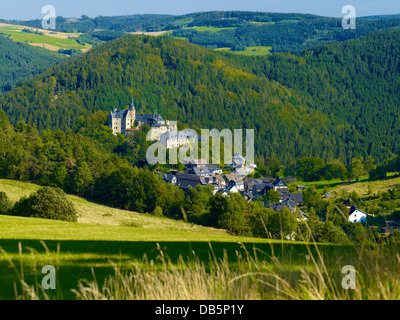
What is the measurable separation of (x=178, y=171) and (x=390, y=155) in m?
101

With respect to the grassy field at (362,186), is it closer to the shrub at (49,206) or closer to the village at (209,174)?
the village at (209,174)

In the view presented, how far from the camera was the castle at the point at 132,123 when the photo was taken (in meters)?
140

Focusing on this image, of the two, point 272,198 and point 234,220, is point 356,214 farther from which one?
point 234,220

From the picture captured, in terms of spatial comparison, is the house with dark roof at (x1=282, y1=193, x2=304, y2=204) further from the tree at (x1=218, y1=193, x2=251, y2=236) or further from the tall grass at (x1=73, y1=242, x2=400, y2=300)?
the tall grass at (x1=73, y1=242, x2=400, y2=300)

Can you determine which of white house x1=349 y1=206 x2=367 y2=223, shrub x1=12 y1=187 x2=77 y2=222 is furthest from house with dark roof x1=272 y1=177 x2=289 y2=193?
shrub x1=12 y1=187 x2=77 y2=222

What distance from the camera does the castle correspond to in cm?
14050

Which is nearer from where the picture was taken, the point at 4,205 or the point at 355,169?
the point at 4,205

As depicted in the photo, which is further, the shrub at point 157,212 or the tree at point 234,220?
the shrub at point 157,212

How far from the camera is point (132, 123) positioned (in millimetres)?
147625

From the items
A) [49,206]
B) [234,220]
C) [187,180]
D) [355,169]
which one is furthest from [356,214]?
[49,206]

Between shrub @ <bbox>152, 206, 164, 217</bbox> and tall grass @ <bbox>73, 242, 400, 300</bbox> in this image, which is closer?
tall grass @ <bbox>73, 242, 400, 300</bbox>

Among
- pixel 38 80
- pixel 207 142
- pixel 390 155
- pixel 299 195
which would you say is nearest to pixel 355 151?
pixel 390 155

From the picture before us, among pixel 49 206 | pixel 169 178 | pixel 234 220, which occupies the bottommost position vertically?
pixel 169 178

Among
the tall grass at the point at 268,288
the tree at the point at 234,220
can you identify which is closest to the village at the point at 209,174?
the tree at the point at 234,220
